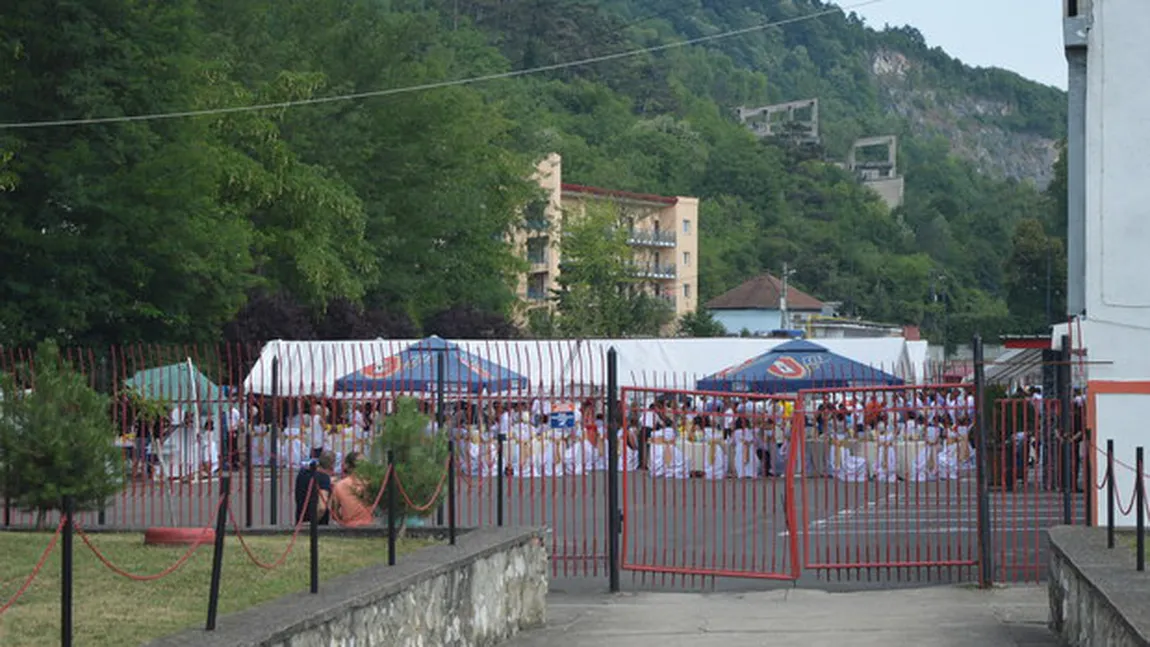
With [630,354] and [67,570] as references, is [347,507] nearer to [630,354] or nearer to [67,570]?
[67,570]

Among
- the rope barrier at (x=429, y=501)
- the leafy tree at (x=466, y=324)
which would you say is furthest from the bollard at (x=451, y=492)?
the leafy tree at (x=466, y=324)

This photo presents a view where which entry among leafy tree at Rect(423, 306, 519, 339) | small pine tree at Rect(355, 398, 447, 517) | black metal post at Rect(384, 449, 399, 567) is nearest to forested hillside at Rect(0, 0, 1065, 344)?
leafy tree at Rect(423, 306, 519, 339)

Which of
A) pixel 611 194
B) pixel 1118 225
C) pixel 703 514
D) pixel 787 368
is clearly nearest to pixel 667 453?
pixel 787 368

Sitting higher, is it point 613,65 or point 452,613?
point 613,65

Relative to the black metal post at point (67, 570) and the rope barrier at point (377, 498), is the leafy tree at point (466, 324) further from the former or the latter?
the black metal post at point (67, 570)

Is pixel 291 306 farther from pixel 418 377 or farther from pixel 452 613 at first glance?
pixel 452 613

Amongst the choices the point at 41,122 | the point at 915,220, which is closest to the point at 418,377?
the point at 41,122

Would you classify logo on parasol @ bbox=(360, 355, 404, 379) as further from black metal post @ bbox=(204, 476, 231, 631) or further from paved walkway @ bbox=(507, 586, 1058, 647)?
black metal post @ bbox=(204, 476, 231, 631)

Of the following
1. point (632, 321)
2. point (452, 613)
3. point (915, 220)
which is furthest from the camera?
point (915, 220)

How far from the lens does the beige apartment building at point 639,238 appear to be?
98500 mm

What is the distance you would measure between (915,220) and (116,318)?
164845mm

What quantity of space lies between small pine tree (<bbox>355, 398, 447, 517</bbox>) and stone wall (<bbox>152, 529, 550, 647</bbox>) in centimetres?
57

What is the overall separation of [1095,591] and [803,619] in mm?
4441

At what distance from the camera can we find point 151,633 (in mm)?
10117
